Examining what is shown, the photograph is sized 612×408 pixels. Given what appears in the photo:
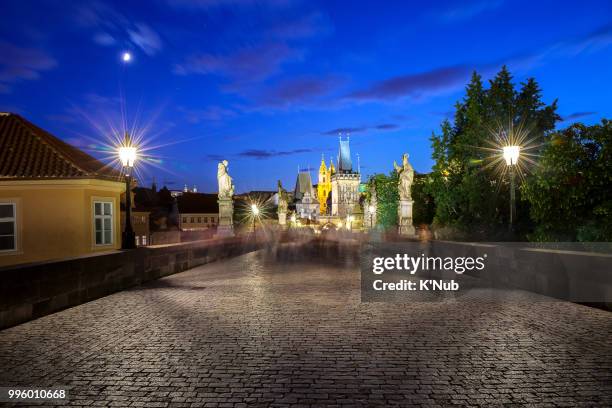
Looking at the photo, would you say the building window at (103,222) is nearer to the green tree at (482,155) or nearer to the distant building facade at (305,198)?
the green tree at (482,155)

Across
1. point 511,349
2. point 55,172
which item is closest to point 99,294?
point 55,172

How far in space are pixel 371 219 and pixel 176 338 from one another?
4533 cm

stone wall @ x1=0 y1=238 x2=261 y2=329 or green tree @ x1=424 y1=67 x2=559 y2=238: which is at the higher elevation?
green tree @ x1=424 y1=67 x2=559 y2=238

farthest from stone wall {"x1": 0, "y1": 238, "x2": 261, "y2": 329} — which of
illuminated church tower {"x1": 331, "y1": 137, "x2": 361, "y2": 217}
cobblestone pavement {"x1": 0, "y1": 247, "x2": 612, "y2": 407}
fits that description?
illuminated church tower {"x1": 331, "y1": 137, "x2": 361, "y2": 217}

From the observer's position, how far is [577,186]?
13727mm

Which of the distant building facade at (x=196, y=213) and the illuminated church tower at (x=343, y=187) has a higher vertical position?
the illuminated church tower at (x=343, y=187)

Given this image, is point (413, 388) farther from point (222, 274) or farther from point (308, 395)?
point (222, 274)

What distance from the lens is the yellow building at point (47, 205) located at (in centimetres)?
1617

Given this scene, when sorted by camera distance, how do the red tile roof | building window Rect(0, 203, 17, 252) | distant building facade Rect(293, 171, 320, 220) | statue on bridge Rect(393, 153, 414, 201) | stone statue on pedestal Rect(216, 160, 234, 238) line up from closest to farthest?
building window Rect(0, 203, 17, 252)
the red tile roof
statue on bridge Rect(393, 153, 414, 201)
stone statue on pedestal Rect(216, 160, 234, 238)
distant building facade Rect(293, 171, 320, 220)

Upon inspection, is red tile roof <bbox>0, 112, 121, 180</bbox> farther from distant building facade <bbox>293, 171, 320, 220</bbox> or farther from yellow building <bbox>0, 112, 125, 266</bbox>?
distant building facade <bbox>293, 171, 320, 220</bbox>

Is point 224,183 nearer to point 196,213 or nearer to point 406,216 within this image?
point 406,216

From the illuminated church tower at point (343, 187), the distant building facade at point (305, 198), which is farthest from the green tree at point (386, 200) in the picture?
the distant building facade at point (305, 198)

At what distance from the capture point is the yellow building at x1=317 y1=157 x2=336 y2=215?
591 ft

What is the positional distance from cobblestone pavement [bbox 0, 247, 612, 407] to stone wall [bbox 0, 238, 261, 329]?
0.42 meters
